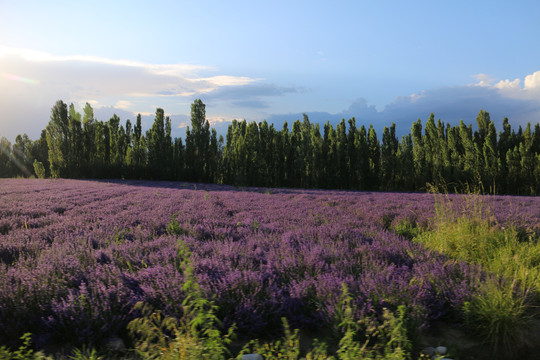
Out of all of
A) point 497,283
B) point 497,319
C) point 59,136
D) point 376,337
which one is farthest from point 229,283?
point 59,136

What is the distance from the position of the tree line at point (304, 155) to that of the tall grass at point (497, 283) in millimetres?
37055

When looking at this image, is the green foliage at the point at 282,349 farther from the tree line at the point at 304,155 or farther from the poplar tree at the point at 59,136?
the poplar tree at the point at 59,136

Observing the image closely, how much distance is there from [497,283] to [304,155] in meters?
41.4

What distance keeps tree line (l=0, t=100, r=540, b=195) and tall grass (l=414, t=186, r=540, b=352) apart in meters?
37.1

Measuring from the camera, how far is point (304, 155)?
145 feet

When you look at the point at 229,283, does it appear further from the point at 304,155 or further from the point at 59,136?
the point at 59,136

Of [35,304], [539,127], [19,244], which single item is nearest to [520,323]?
[35,304]

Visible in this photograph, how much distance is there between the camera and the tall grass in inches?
109

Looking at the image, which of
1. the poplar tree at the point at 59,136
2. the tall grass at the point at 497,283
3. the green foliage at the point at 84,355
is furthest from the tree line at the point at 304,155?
the green foliage at the point at 84,355

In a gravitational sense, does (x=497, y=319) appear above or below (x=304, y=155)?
below

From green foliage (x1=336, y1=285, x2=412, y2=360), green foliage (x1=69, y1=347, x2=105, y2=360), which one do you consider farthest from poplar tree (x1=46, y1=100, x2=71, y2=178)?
green foliage (x1=336, y1=285, x2=412, y2=360)

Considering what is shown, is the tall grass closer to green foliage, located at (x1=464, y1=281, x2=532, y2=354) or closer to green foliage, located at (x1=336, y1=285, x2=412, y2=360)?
green foliage, located at (x1=464, y1=281, x2=532, y2=354)

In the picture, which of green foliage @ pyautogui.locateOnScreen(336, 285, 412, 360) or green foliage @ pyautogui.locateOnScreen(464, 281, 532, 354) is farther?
green foliage @ pyautogui.locateOnScreen(464, 281, 532, 354)

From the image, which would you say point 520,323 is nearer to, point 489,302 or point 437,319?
point 489,302
